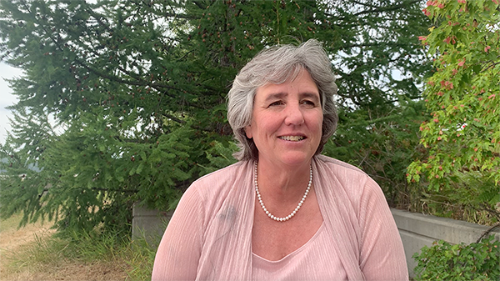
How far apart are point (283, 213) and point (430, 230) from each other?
11.3 feet

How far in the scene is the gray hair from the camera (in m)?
1.84

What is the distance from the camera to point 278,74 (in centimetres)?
182

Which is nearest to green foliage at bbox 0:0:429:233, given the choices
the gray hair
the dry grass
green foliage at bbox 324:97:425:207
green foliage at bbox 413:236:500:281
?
green foliage at bbox 324:97:425:207

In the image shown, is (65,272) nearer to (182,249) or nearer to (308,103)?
(182,249)

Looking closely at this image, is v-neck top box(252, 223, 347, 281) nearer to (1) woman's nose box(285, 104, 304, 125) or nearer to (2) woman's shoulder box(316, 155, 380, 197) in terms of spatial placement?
(2) woman's shoulder box(316, 155, 380, 197)

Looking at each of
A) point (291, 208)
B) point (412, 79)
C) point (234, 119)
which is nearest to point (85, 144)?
point (234, 119)

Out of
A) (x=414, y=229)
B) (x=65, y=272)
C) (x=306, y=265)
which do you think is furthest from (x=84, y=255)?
(x=306, y=265)

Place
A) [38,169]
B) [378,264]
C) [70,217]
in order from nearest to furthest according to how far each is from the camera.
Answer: [378,264]
[38,169]
[70,217]

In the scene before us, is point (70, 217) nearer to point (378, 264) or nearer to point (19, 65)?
point (19, 65)

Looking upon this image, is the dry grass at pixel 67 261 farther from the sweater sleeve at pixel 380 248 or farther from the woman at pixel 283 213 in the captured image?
the sweater sleeve at pixel 380 248

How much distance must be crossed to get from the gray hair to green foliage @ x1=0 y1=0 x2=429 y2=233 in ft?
6.13

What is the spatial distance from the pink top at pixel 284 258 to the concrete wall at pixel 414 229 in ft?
8.90

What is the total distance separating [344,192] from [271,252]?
473mm

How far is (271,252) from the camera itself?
1.86 metres
